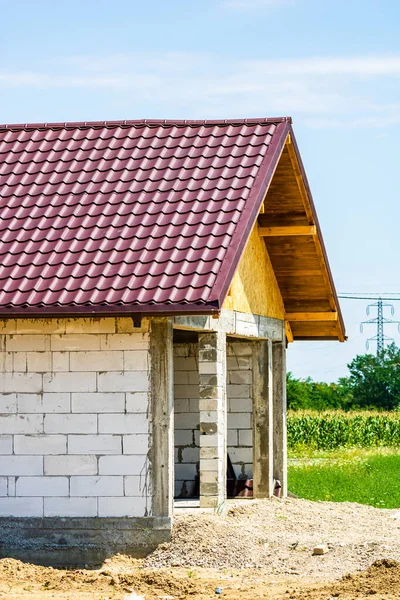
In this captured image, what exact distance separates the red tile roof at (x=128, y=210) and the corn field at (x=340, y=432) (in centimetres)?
2081

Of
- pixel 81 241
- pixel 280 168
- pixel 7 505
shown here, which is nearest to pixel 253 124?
pixel 280 168

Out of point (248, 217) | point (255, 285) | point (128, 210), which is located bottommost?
point (255, 285)

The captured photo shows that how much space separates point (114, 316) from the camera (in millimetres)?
11836

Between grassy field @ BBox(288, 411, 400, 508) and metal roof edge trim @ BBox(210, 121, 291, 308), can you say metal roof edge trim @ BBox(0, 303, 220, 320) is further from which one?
grassy field @ BBox(288, 411, 400, 508)

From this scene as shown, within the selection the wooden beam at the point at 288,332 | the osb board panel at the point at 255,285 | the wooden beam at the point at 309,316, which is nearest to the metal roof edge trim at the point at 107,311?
the osb board panel at the point at 255,285

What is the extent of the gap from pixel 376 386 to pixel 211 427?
169 ft

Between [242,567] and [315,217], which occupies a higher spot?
[315,217]

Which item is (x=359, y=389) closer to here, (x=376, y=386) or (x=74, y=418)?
(x=376, y=386)

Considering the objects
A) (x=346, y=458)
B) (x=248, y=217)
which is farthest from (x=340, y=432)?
(x=248, y=217)

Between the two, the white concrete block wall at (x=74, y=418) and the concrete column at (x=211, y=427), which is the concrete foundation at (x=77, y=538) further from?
the concrete column at (x=211, y=427)

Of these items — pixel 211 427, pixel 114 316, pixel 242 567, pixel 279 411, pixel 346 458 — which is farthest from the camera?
pixel 346 458

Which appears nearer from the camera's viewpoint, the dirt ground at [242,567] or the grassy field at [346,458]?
the dirt ground at [242,567]

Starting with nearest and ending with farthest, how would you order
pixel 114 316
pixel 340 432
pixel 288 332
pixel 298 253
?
1. pixel 114 316
2. pixel 298 253
3. pixel 288 332
4. pixel 340 432

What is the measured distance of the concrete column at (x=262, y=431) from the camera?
16141 mm
